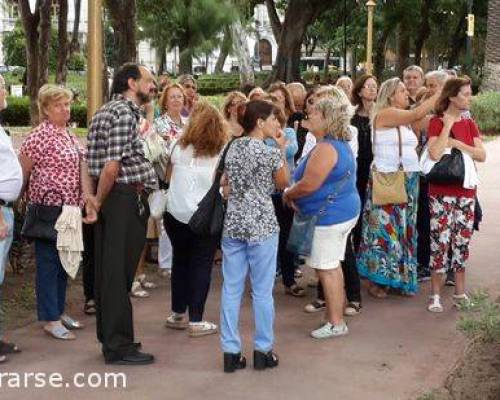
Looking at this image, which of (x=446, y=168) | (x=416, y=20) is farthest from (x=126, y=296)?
(x=416, y=20)

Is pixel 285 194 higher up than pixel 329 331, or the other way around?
pixel 285 194

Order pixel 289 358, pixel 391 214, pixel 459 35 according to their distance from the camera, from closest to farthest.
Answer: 1. pixel 289 358
2. pixel 391 214
3. pixel 459 35

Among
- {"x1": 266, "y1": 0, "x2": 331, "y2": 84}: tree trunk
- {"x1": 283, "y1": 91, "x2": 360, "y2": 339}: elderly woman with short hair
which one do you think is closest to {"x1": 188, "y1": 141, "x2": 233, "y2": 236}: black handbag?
{"x1": 283, "y1": 91, "x2": 360, "y2": 339}: elderly woman with short hair

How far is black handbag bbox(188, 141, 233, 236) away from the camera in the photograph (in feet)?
17.9

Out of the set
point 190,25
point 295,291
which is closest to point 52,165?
point 295,291

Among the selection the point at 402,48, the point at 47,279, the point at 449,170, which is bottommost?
the point at 47,279

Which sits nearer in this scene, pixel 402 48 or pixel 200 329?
pixel 200 329

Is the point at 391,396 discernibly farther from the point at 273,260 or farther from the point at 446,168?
the point at 446,168

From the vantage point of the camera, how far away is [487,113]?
24828mm

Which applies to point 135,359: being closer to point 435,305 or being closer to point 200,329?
point 200,329

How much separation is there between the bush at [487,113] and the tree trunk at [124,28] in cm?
1450

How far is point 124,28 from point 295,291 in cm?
625

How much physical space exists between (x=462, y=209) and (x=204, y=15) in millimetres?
48904

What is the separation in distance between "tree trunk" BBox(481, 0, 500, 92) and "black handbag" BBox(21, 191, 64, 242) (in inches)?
1023
